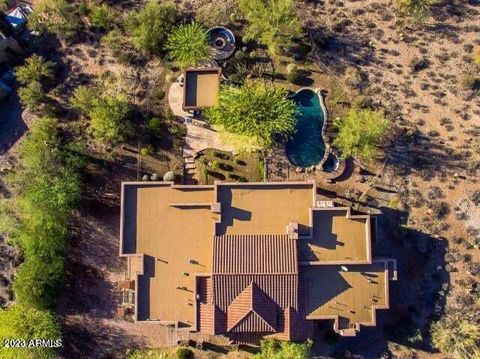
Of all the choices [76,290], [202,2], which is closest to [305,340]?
[76,290]

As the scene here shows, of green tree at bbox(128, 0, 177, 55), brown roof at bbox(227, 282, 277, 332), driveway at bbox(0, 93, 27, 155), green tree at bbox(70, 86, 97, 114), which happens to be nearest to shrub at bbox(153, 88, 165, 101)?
green tree at bbox(128, 0, 177, 55)

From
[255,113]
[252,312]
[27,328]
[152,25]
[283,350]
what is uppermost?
[152,25]

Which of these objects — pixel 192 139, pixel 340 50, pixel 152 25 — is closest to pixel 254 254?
pixel 192 139

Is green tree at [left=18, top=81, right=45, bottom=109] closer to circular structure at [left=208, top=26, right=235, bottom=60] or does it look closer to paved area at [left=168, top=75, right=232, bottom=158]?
paved area at [left=168, top=75, right=232, bottom=158]

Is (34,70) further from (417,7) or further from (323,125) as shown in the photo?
(417,7)

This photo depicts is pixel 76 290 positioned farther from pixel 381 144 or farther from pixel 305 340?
pixel 381 144

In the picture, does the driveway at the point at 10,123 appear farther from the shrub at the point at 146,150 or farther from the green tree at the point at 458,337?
the green tree at the point at 458,337
